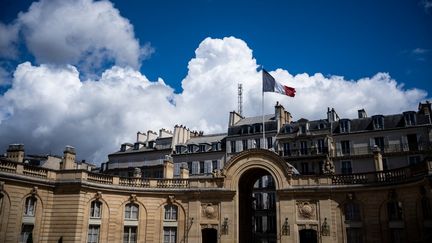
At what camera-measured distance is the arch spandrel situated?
33.0m

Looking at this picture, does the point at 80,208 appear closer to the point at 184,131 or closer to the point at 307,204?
the point at 307,204

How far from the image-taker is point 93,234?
31.0 m

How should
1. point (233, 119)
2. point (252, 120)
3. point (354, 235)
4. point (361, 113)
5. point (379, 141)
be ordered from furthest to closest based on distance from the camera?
point (252, 120)
point (233, 119)
point (361, 113)
point (379, 141)
point (354, 235)

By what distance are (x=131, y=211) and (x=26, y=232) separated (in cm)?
815

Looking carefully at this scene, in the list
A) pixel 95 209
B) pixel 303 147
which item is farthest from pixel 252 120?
pixel 95 209

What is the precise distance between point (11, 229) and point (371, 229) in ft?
83.8

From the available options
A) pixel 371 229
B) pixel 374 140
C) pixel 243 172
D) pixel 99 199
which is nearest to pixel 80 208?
pixel 99 199

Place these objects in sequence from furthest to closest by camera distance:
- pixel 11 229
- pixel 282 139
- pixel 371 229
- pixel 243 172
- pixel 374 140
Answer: pixel 282 139 < pixel 374 140 < pixel 243 172 < pixel 371 229 < pixel 11 229

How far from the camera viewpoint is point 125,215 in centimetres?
3312

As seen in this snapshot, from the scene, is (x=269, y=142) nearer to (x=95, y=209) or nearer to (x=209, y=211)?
(x=209, y=211)

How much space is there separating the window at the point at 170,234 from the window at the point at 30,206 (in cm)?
1053

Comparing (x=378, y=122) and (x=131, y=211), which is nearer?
(x=131, y=211)

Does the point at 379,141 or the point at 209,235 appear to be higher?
the point at 379,141

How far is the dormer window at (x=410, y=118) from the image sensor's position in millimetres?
45312
